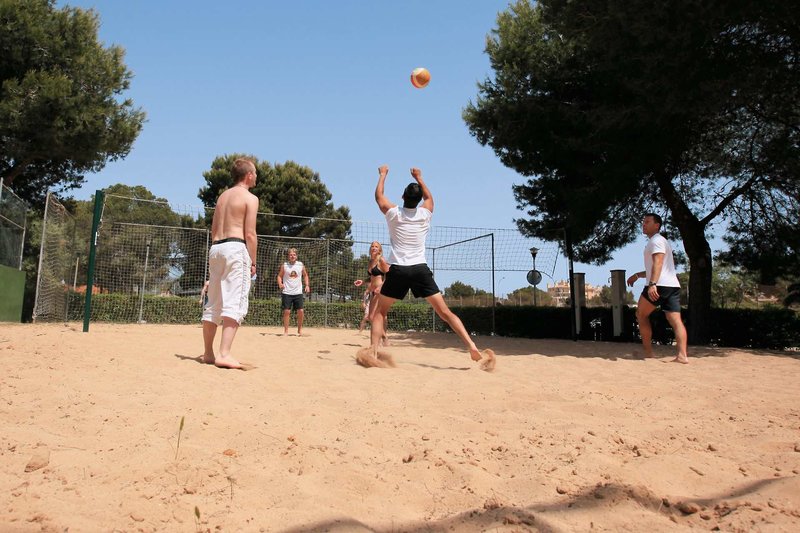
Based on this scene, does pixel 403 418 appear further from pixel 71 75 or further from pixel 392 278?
pixel 71 75

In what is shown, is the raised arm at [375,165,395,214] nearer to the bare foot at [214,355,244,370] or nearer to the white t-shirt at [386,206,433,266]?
the white t-shirt at [386,206,433,266]

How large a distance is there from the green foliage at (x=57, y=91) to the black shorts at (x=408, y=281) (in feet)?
43.4

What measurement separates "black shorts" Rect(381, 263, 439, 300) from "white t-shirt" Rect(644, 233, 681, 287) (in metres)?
3.15

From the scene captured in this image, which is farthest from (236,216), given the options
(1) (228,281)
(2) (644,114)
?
(2) (644,114)

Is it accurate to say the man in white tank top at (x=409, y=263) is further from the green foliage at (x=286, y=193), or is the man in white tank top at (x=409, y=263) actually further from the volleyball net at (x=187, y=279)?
the green foliage at (x=286, y=193)

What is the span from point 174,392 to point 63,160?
1673cm

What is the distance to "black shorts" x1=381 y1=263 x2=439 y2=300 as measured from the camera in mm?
5402

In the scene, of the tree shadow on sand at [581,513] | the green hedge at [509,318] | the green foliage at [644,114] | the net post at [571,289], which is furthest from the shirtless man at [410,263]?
the green hedge at [509,318]

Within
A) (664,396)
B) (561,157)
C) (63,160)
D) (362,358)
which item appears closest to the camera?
(664,396)

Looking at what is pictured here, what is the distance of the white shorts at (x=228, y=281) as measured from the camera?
4578 mm

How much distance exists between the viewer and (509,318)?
46.7ft

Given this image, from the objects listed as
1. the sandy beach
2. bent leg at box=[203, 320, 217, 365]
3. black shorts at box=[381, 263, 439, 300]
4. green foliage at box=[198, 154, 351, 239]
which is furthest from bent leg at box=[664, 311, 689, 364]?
green foliage at box=[198, 154, 351, 239]

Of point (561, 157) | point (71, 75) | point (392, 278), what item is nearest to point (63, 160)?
point (71, 75)

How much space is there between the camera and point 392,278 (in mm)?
5434
